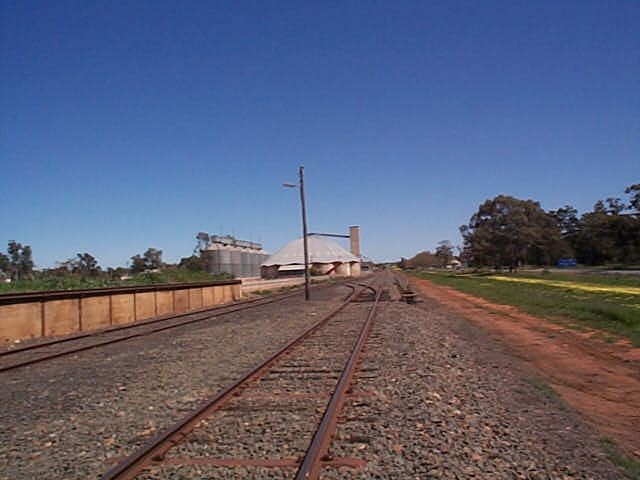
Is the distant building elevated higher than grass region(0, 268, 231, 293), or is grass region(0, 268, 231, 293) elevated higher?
the distant building

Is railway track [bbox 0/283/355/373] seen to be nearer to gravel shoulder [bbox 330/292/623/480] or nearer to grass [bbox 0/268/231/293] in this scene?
gravel shoulder [bbox 330/292/623/480]

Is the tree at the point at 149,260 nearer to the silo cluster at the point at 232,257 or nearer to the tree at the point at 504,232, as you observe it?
the silo cluster at the point at 232,257

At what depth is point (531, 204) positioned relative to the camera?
275 ft

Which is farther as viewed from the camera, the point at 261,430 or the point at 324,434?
the point at 261,430

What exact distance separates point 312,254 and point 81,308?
355ft

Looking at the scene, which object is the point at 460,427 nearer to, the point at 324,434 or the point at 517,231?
the point at 324,434

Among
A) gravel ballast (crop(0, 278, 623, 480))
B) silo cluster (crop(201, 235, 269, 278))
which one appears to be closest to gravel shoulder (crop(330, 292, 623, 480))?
gravel ballast (crop(0, 278, 623, 480))

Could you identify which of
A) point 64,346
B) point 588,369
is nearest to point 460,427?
point 588,369

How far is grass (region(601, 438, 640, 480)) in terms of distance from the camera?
4.82 metres

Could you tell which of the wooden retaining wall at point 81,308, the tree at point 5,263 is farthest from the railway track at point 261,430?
the tree at point 5,263

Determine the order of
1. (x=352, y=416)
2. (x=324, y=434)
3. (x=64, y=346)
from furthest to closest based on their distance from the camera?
1. (x=64, y=346)
2. (x=352, y=416)
3. (x=324, y=434)

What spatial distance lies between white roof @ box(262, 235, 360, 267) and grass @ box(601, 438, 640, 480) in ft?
367

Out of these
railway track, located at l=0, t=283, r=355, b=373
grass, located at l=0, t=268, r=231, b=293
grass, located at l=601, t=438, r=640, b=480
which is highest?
grass, located at l=0, t=268, r=231, b=293

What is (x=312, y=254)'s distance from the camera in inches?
5027
